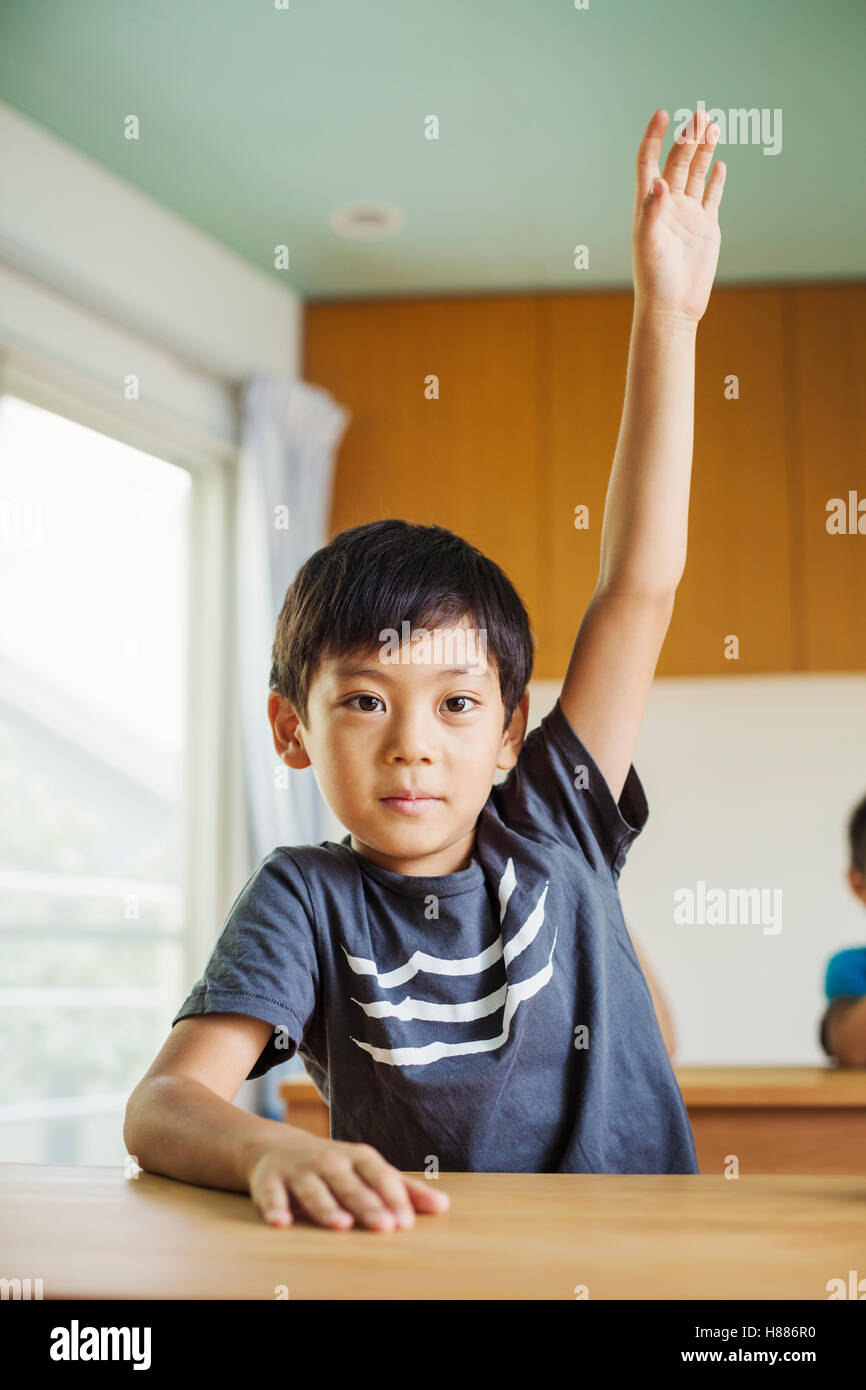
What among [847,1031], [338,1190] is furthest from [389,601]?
[847,1031]

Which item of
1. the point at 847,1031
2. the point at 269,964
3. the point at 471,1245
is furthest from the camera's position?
the point at 847,1031

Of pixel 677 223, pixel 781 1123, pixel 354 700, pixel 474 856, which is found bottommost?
pixel 781 1123

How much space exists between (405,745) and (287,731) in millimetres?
172

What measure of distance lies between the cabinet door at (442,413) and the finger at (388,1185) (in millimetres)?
3099

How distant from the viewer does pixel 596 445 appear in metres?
3.56

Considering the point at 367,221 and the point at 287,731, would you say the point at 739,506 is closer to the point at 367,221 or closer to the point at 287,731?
the point at 367,221

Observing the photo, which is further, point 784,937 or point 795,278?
point 795,278

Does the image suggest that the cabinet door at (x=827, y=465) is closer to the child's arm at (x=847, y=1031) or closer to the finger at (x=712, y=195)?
the child's arm at (x=847, y=1031)

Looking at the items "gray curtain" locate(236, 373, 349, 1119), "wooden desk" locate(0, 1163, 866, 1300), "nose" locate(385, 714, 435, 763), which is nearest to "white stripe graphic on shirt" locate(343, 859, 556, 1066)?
"nose" locate(385, 714, 435, 763)

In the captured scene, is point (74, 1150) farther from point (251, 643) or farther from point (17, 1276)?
point (17, 1276)

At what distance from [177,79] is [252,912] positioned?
2404 millimetres

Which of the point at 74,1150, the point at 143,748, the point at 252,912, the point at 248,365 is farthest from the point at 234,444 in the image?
the point at 252,912

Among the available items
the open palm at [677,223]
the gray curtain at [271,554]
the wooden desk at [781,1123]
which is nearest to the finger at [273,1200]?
the open palm at [677,223]

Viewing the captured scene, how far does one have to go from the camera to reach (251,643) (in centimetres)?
339
